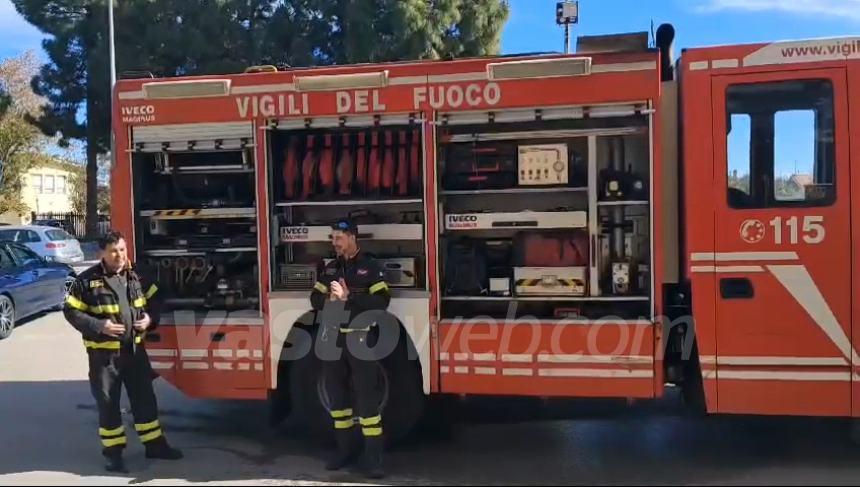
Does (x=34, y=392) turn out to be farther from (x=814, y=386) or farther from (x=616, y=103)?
(x=814, y=386)

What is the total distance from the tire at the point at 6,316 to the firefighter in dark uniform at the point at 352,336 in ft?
25.2

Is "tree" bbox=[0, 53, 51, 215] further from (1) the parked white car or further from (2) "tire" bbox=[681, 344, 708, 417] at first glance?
(2) "tire" bbox=[681, 344, 708, 417]

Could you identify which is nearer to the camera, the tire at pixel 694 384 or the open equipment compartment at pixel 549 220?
the tire at pixel 694 384

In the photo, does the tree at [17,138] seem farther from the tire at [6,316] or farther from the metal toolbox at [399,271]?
the metal toolbox at [399,271]

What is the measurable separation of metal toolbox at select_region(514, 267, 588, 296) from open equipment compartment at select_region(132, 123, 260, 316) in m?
1.88

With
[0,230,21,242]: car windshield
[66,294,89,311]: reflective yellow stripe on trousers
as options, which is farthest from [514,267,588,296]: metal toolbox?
[0,230,21,242]: car windshield

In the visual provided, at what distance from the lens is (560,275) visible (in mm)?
5230

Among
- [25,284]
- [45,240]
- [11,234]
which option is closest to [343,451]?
[25,284]

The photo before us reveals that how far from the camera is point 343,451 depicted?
5.28m

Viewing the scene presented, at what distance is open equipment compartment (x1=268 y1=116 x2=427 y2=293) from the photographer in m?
5.47

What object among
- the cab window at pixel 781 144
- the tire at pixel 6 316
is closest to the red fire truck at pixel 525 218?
the cab window at pixel 781 144

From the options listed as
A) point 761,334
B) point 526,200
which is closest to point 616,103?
point 526,200

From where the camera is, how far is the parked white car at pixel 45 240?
1905 centimetres

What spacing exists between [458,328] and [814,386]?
2.22 meters
